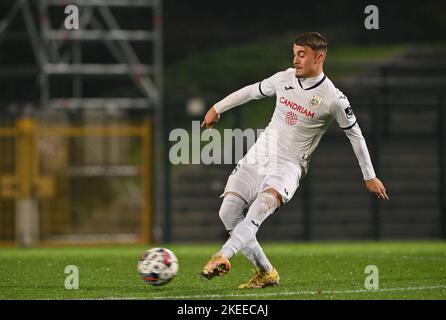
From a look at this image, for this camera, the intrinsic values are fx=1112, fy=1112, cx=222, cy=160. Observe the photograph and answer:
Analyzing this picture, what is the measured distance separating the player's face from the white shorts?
0.74m

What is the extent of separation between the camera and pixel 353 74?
68.7 feet

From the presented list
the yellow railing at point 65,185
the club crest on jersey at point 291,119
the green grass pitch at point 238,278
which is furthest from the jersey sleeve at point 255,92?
the yellow railing at point 65,185

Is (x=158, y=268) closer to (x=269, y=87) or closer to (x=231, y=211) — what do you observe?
(x=231, y=211)

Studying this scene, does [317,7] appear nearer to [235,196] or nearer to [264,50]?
[264,50]

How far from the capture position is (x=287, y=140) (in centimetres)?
902

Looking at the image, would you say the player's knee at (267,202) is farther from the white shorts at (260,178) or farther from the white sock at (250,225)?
the white shorts at (260,178)

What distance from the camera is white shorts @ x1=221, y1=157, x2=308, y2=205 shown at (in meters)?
8.80

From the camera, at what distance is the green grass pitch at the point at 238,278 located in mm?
8234

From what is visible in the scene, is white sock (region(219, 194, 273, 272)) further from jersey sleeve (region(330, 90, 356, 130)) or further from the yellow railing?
the yellow railing

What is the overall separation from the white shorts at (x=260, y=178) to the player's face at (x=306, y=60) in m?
→ 0.74

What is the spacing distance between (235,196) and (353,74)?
12.5m

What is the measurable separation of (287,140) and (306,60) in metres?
0.67
